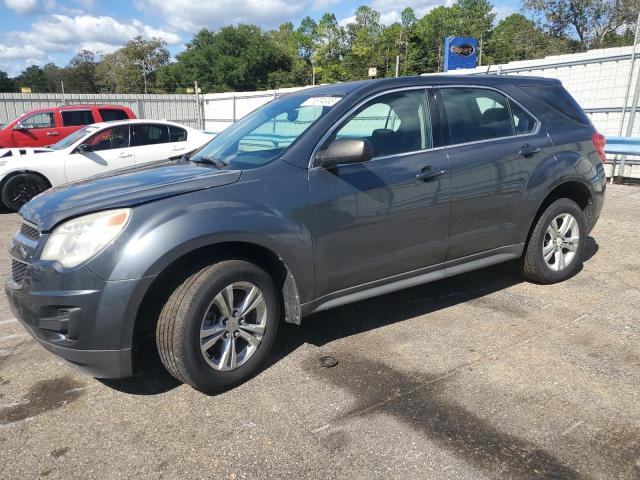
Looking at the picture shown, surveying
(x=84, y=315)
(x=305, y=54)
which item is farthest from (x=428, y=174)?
(x=305, y=54)

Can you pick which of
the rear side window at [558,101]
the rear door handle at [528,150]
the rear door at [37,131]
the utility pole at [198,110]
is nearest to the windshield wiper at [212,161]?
the rear door handle at [528,150]

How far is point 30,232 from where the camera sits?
9.86 ft

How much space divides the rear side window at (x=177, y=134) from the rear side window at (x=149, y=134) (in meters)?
0.08

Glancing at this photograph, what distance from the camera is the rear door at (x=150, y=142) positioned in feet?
30.8

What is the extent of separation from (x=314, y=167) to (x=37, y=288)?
1.72m

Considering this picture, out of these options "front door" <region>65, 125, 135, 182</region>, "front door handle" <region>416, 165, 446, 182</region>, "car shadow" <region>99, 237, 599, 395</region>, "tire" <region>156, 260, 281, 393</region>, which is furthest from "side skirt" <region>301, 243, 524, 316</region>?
"front door" <region>65, 125, 135, 182</region>

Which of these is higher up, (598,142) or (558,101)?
(558,101)

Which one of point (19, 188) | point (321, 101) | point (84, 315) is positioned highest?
point (321, 101)

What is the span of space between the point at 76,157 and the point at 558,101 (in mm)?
7700

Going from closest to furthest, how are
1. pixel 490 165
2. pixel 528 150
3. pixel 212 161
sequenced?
pixel 212 161 → pixel 490 165 → pixel 528 150

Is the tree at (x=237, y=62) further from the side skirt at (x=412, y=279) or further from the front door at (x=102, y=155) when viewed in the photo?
the side skirt at (x=412, y=279)

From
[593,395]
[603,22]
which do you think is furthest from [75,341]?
[603,22]

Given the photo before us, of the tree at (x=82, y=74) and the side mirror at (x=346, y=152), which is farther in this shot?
the tree at (x=82, y=74)

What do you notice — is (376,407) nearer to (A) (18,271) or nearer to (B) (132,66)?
(A) (18,271)
